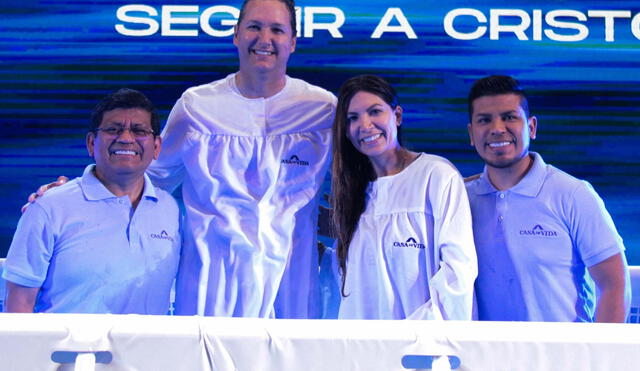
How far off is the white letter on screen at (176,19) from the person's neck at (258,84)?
4.70 feet

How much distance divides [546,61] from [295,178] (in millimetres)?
1941

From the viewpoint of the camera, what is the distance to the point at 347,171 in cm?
305

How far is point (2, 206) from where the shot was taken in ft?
14.8

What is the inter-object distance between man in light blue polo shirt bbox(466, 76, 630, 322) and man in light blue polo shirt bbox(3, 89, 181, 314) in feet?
3.64

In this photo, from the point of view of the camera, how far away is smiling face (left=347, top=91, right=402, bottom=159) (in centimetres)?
293

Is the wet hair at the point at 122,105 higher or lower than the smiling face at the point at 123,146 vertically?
higher

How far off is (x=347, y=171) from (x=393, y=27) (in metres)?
1.69

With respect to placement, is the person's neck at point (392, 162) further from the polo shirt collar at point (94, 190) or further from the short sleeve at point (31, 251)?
the short sleeve at point (31, 251)

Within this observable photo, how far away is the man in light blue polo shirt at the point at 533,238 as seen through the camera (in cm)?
291

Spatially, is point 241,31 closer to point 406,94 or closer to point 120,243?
point 120,243

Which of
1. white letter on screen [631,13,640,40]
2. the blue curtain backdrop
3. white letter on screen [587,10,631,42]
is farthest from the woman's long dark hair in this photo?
white letter on screen [631,13,640,40]

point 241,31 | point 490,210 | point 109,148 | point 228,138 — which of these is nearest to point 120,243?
point 109,148

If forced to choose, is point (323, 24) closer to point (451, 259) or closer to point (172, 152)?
point (172, 152)

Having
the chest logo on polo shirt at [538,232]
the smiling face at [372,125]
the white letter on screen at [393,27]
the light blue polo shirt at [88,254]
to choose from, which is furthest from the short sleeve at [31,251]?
the white letter on screen at [393,27]
